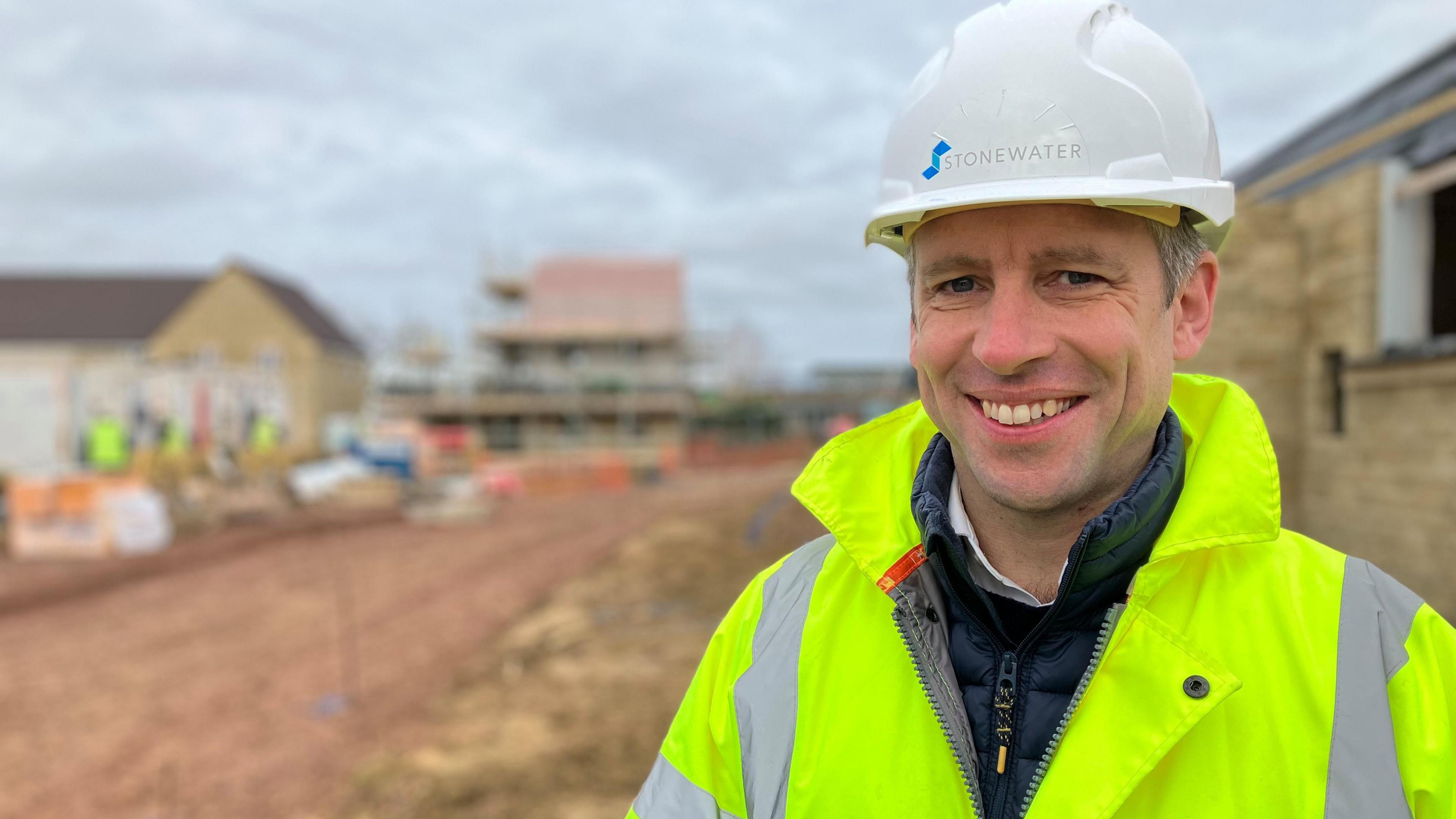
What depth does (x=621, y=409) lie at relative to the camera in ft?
139

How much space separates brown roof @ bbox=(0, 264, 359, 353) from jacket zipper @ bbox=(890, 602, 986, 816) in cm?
5034

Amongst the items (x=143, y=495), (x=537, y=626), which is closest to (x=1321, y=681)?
(x=537, y=626)

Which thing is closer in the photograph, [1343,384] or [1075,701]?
[1075,701]

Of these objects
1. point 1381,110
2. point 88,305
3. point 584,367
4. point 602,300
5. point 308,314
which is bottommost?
point 584,367

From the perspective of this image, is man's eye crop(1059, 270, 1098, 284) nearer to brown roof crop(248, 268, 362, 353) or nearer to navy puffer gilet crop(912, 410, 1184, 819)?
navy puffer gilet crop(912, 410, 1184, 819)

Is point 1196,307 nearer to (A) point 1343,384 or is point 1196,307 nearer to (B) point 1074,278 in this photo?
(B) point 1074,278

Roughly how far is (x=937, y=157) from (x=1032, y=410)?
1.71 feet

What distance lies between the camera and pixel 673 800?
166cm

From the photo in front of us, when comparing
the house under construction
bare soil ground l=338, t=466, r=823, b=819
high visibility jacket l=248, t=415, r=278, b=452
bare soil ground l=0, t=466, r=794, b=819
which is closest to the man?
bare soil ground l=338, t=466, r=823, b=819

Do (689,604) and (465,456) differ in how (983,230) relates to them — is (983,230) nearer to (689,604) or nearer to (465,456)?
(689,604)

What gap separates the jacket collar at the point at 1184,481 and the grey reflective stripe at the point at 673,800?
0.52 meters

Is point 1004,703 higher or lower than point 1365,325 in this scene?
lower

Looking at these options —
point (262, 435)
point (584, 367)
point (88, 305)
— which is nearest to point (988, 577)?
point (262, 435)

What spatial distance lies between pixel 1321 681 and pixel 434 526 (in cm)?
2134
